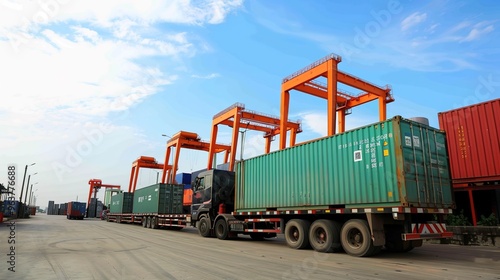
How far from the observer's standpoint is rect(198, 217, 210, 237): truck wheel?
15.8 m

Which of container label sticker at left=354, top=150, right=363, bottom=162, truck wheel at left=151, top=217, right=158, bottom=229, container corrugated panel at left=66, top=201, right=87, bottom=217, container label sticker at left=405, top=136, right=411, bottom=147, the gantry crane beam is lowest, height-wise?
truck wheel at left=151, top=217, right=158, bottom=229

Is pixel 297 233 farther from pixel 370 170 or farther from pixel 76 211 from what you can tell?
pixel 76 211

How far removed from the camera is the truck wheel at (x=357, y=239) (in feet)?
28.8

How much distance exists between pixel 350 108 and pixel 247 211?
62.5 ft

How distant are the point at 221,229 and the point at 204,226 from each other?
1.49 m

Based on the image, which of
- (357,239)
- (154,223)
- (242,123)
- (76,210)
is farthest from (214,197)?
(76,210)

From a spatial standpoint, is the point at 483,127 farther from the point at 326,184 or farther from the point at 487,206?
the point at 326,184

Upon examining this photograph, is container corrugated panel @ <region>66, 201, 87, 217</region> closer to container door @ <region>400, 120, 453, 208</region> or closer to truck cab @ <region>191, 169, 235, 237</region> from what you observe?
truck cab @ <region>191, 169, 235, 237</region>

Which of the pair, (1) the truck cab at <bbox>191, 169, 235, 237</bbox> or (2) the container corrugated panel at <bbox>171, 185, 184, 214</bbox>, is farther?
(2) the container corrugated panel at <bbox>171, 185, 184, 214</bbox>

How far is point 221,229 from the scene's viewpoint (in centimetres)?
1491

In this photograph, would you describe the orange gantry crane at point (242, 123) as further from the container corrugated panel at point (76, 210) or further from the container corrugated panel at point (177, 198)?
the container corrugated panel at point (76, 210)

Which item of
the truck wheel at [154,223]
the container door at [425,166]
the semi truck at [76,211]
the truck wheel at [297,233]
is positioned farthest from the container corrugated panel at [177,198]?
the semi truck at [76,211]

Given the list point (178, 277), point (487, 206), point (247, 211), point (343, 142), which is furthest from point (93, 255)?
point (487, 206)

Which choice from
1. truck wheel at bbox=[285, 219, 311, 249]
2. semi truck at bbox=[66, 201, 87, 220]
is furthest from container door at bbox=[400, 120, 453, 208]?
semi truck at bbox=[66, 201, 87, 220]
